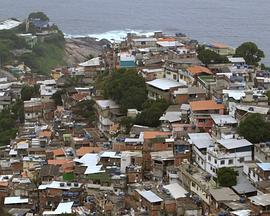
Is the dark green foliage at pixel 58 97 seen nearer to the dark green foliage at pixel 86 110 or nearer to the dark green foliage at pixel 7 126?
the dark green foliage at pixel 7 126

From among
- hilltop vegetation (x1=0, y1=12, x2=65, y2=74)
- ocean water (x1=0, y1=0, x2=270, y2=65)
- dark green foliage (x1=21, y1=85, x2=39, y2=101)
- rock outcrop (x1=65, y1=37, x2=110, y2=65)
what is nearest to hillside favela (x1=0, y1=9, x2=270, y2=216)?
dark green foliage (x1=21, y1=85, x2=39, y2=101)

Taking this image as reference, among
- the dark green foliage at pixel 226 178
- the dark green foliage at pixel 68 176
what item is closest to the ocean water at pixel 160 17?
the dark green foliage at pixel 68 176

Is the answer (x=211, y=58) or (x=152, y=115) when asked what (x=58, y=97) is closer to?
(x=211, y=58)

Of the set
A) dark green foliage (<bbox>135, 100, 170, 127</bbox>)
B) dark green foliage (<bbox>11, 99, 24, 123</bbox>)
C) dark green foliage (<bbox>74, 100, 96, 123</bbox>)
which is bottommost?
dark green foliage (<bbox>11, 99, 24, 123</bbox>)

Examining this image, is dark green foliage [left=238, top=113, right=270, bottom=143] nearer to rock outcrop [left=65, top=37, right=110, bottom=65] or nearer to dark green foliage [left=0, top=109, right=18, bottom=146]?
dark green foliage [left=0, top=109, right=18, bottom=146]

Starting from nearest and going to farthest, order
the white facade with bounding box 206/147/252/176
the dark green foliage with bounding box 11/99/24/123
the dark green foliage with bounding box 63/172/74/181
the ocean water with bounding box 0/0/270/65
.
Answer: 1. the white facade with bounding box 206/147/252/176
2. the dark green foliage with bounding box 63/172/74/181
3. the dark green foliage with bounding box 11/99/24/123
4. the ocean water with bounding box 0/0/270/65

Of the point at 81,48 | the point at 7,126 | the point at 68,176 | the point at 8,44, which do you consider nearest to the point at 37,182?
the point at 68,176
